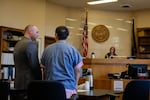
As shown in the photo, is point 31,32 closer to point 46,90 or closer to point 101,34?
point 46,90

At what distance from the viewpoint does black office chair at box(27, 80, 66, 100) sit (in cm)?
246

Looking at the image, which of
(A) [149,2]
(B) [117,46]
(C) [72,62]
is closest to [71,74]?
(C) [72,62]

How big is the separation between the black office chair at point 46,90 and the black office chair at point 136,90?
107 centimetres

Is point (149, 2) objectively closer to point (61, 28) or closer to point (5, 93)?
point (61, 28)

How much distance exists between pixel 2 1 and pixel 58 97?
515cm

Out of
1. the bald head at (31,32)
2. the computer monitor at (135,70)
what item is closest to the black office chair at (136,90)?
the bald head at (31,32)

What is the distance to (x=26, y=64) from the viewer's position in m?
3.29

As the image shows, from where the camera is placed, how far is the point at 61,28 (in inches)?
118

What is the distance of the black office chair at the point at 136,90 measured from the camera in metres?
3.27

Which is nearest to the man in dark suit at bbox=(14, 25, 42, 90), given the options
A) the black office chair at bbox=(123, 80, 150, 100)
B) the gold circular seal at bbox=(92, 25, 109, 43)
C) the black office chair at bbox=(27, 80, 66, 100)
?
the black office chair at bbox=(27, 80, 66, 100)

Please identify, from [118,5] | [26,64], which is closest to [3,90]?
[26,64]

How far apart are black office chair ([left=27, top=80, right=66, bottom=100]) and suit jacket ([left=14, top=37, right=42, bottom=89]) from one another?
73cm

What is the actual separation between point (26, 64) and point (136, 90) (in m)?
1.33

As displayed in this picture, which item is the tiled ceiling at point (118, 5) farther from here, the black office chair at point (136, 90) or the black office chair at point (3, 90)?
the black office chair at point (3, 90)
